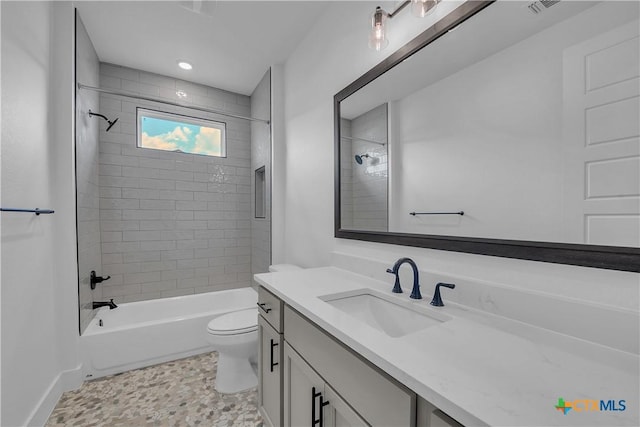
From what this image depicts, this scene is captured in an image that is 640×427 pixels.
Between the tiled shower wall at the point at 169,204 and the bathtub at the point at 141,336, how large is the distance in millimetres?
324

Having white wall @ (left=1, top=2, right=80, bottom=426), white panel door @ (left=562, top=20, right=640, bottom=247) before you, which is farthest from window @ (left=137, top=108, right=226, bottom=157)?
white panel door @ (left=562, top=20, right=640, bottom=247)

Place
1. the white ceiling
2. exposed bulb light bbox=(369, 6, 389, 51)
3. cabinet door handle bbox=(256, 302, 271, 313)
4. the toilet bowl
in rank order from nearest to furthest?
exposed bulb light bbox=(369, 6, 389, 51) < cabinet door handle bbox=(256, 302, 271, 313) < the toilet bowl < the white ceiling

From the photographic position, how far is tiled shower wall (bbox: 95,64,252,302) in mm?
2717

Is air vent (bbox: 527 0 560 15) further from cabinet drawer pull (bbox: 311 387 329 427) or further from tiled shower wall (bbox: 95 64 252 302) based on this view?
tiled shower wall (bbox: 95 64 252 302)

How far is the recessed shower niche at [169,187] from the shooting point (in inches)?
103

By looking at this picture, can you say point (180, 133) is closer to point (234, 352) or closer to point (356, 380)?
point (234, 352)

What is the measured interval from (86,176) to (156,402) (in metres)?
1.85

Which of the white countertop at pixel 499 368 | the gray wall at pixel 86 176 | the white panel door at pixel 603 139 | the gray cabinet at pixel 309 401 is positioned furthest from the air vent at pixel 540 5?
the gray wall at pixel 86 176

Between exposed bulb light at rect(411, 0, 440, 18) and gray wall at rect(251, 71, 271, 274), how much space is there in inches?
74.5

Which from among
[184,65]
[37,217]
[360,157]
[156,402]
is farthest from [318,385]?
[184,65]

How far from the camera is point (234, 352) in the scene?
186 centimetres

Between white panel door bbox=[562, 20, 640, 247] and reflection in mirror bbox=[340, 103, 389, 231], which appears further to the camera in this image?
reflection in mirror bbox=[340, 103, 389, 231]

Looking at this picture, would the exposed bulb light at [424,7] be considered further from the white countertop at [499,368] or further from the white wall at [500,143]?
the white countertop at [499,368]

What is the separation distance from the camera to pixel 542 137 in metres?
0.83
